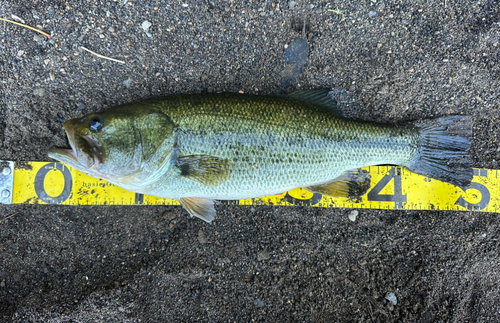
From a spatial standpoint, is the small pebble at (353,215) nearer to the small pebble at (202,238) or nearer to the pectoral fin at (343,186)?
the pectoral fin at (343,186)

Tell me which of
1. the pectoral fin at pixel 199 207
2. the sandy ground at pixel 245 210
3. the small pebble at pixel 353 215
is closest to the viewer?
the pectoral fin at pixel 199 207

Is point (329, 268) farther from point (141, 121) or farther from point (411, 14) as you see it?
point (411, 14)

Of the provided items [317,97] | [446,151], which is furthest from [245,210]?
[446,151]

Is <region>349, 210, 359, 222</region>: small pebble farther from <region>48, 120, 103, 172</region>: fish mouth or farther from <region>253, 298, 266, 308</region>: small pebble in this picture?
<region>48, 120, 103, 172</region>: fish mouth

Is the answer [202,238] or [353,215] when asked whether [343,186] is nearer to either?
[353,215]

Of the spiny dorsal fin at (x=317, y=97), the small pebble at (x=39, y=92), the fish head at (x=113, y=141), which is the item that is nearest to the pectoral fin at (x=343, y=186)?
the spiny dorsal fin at (x=317, y=97)

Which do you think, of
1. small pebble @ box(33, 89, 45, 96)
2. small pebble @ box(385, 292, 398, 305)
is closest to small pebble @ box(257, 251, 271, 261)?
small pebble @ box(385, 292, 398, 305)

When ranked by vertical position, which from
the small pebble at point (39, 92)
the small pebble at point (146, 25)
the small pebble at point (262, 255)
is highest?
the small pebble at point (146, 25)

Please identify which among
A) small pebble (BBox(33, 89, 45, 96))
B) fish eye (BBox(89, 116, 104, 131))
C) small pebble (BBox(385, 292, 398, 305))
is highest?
small pebble (BBox(33, 89, 45, 96))
